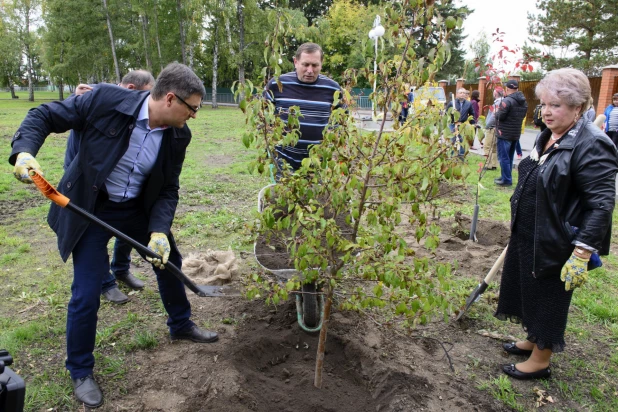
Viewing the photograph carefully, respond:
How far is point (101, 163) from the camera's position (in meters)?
2.51

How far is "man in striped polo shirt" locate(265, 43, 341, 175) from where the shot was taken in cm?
358

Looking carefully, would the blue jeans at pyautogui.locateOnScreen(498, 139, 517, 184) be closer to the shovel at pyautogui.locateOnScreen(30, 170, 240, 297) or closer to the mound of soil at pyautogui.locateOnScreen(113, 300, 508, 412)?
the mound of soil at pyautogui.locateOnScreen(113, 300, 508, 412)

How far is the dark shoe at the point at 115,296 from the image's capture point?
12.1ft

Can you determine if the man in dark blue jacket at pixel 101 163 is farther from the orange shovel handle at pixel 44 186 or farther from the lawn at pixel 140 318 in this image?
the lawn at pixel 140 318

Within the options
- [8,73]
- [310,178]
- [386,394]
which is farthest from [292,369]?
[8,73]

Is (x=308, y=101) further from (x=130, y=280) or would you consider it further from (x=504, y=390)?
(x=504, y=390)

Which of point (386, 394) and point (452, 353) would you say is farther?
point (452, 353)

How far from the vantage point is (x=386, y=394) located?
8.59ft

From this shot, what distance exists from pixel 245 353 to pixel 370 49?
207 centimetres

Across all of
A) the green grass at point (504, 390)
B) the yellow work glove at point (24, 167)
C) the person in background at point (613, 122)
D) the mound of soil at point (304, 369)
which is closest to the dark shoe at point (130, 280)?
the mound of soil at point (304, 369)

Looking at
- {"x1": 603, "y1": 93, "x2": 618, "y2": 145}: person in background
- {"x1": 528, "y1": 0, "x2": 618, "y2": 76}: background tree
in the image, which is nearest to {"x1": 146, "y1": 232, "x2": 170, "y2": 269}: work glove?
{"x1": 603, "y1": 93, "x2": 618, "y2": 145}: person in background

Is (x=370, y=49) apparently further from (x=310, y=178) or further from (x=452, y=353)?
(x=452, y=353)

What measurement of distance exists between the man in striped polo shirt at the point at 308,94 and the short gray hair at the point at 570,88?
5.34ft

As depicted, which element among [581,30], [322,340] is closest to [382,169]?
[322,340]
